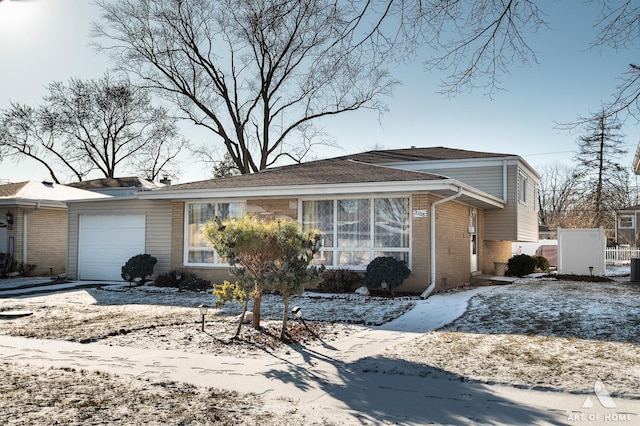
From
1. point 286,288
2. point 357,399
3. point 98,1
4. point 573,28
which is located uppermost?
point 98,1

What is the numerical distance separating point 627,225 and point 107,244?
128ft

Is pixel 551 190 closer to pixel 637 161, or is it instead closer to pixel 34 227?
pixel 637 161

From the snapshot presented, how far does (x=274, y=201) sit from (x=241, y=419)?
33.6ft

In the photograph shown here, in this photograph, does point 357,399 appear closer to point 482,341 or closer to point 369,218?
point 482,341

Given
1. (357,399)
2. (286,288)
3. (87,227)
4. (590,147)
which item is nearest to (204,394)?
(357,399)

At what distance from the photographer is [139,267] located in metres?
15.0

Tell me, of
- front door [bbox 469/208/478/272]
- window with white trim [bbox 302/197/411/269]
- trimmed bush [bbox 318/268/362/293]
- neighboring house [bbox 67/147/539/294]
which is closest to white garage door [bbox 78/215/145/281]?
neighboring house [bbox 67/147/539/294]

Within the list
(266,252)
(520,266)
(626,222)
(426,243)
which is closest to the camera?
(266,252)

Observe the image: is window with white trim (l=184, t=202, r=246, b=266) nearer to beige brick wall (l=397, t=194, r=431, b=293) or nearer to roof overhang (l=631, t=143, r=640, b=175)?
beige brick wall (l=397, t=194, r=431, b=293)

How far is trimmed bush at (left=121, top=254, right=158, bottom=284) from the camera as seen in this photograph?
14977mm

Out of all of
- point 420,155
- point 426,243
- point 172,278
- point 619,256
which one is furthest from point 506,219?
point 619,256

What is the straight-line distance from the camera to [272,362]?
6.46 metres

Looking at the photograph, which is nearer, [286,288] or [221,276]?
[286,288]

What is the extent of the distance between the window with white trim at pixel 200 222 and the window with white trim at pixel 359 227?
221cm
